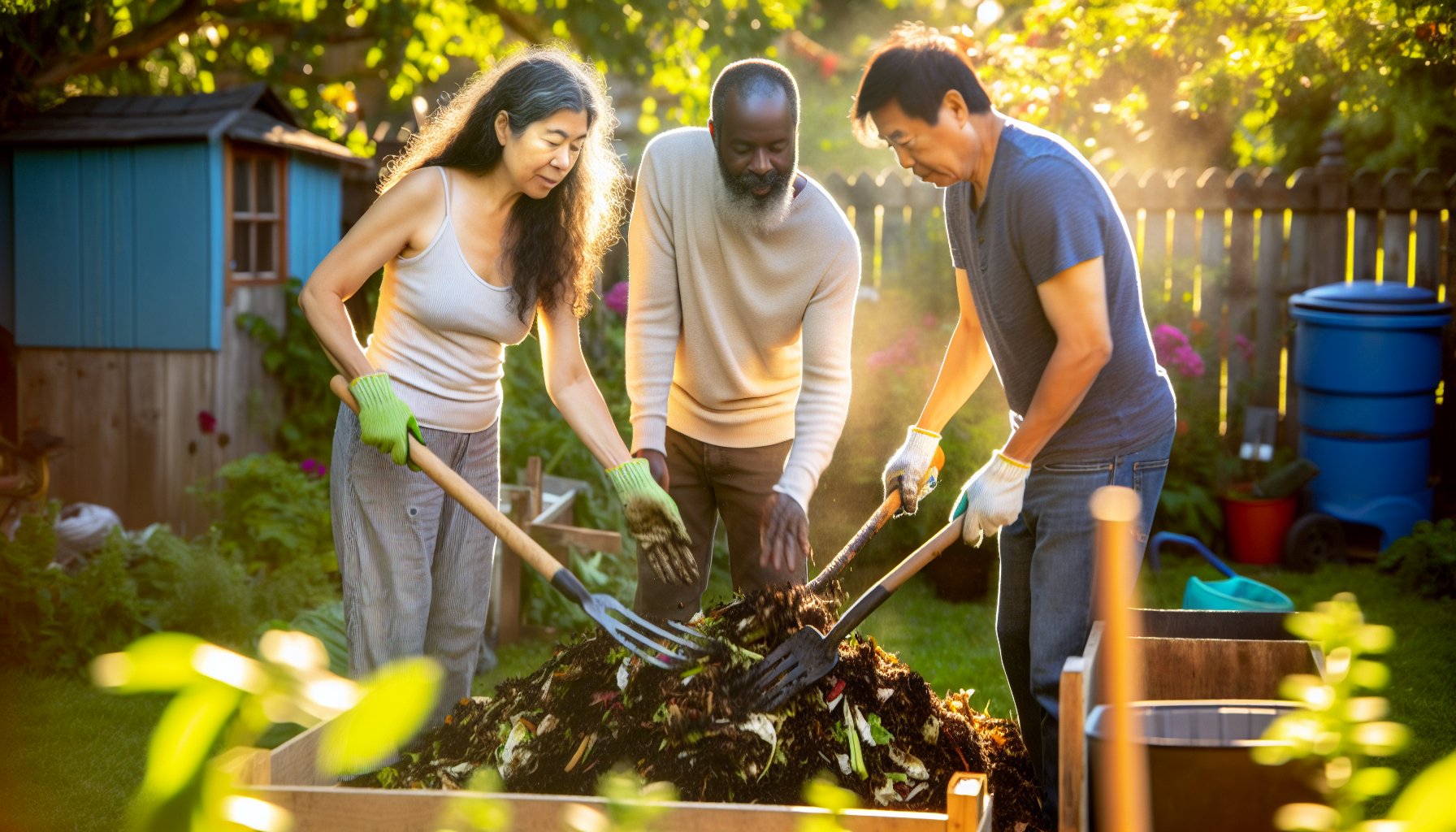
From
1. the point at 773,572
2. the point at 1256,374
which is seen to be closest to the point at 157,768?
the point at 773,572

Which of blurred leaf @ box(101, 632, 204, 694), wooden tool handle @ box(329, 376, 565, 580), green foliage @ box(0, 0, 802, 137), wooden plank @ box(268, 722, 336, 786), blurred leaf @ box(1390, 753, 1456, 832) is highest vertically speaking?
→ green foliage @ box(0, 0, 802, 137)

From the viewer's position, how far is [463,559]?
8.38 ft

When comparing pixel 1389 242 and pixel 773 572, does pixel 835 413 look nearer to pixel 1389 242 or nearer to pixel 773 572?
pixel 773 572

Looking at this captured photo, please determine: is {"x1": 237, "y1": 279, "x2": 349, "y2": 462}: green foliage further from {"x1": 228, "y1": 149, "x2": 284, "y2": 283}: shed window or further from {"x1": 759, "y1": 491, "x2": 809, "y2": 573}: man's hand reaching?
{"x1": 759, "y1": 491, "x2": 809, "y2": 573}: man's hand reaching

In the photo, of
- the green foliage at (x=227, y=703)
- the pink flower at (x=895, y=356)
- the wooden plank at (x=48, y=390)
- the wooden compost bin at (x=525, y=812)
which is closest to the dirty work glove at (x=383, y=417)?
the wooden compost bin at (x=525, y=812)

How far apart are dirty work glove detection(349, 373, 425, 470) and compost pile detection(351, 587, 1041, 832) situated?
21.2 inches

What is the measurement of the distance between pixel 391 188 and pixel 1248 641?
1.92 m

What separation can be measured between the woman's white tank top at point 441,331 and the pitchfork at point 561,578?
141 mm

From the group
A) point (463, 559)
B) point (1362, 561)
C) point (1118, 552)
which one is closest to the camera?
point (1118, 552)

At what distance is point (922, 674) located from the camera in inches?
159

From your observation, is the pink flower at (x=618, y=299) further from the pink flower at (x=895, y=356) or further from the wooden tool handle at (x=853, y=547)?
the wooden tool handle at (x=853, y=547)

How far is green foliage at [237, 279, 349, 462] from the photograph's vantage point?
18.7 ft

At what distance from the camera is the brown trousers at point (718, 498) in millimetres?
2760

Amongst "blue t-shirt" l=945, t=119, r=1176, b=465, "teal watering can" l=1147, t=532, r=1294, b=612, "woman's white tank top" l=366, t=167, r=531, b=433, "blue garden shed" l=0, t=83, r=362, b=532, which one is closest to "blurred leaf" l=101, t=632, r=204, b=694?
"blue t-shirt" l=945, t=119, r=1176, b=465
